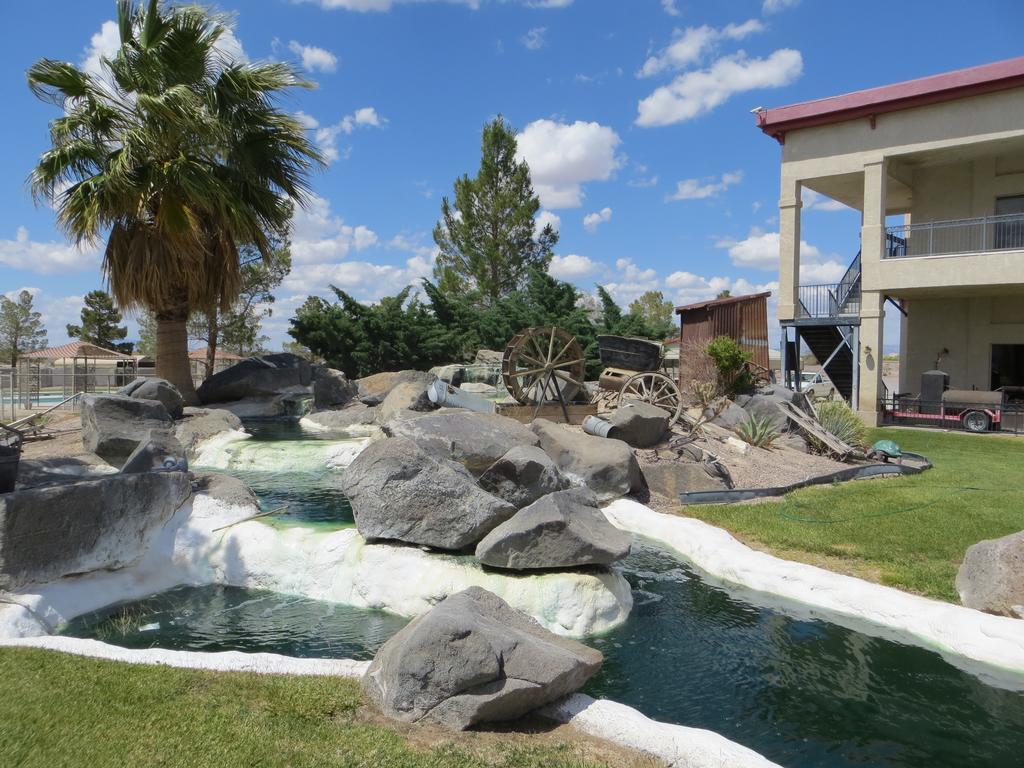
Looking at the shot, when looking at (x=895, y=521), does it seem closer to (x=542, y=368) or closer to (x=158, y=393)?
(x=542, y=368)

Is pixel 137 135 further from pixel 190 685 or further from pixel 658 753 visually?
pixel 658 753

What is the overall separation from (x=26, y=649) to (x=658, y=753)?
4209mm

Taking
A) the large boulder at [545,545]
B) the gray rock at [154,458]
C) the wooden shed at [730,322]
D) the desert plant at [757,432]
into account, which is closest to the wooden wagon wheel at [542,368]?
the desert plant at [757,432]

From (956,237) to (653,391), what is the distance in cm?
1231

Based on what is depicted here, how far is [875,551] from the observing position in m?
7.74

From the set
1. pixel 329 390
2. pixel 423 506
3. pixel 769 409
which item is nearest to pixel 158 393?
pixel 329 390

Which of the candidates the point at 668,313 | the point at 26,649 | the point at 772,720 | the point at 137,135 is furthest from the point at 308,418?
the point at 668,313

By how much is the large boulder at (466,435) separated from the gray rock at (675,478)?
2019mm

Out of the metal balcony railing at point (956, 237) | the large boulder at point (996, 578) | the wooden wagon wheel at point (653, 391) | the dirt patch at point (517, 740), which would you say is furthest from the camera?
the metal balcony railing at point (956, 237)

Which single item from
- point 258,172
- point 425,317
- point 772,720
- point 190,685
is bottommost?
point 772,720

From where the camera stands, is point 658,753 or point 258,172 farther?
point 258,172

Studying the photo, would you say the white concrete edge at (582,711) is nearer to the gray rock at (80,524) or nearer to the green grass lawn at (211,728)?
the green grass lawn at (211,728)

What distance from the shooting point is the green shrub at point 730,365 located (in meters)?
16.6

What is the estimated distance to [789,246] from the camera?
20859mm
